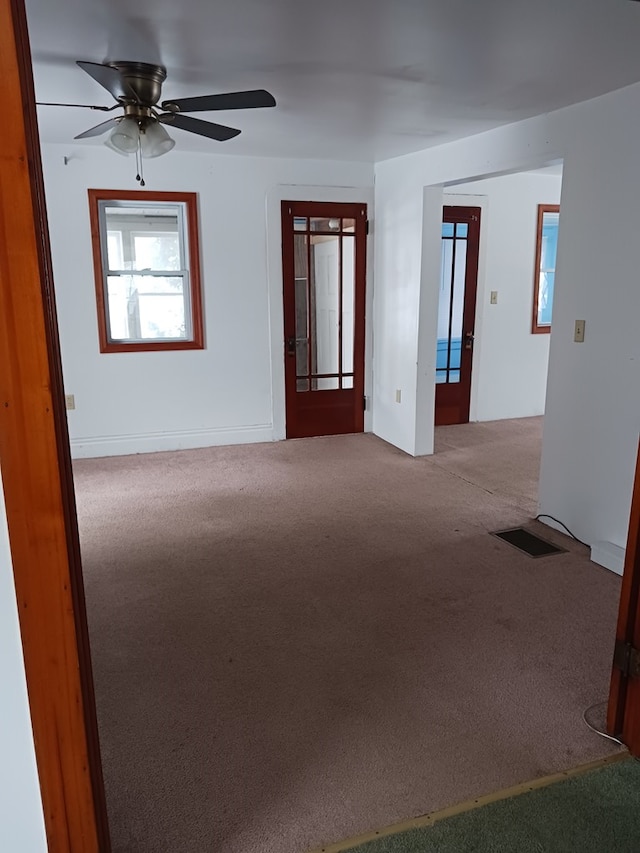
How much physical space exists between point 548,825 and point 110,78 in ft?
10.3

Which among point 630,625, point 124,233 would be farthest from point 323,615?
point 124,233

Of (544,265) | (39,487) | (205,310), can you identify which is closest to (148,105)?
(205,310)

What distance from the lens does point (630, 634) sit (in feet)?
6.29

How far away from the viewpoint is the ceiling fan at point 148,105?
2742mm

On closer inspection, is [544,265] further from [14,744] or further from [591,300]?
[14,744]

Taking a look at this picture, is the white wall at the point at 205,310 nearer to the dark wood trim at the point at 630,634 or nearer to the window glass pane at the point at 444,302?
the window glass pane at the point at 444,302

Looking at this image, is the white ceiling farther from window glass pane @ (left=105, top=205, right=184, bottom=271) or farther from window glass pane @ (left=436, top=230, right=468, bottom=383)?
window glass pane @ (left=436, top=230, right=468, bottom=383)

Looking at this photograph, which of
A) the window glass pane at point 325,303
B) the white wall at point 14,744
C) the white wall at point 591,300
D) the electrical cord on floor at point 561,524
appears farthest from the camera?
the window glass pane at point 325,303

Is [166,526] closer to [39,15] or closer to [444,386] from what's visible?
[39,15]

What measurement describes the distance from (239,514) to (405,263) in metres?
2.50

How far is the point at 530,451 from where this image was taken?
210 inches

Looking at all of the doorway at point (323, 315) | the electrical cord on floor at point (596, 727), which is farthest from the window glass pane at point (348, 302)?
the electrical cord on floor at point (596, 727)

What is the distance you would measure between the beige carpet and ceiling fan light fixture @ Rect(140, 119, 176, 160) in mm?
2088

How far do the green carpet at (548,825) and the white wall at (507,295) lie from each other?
463 centimetres
